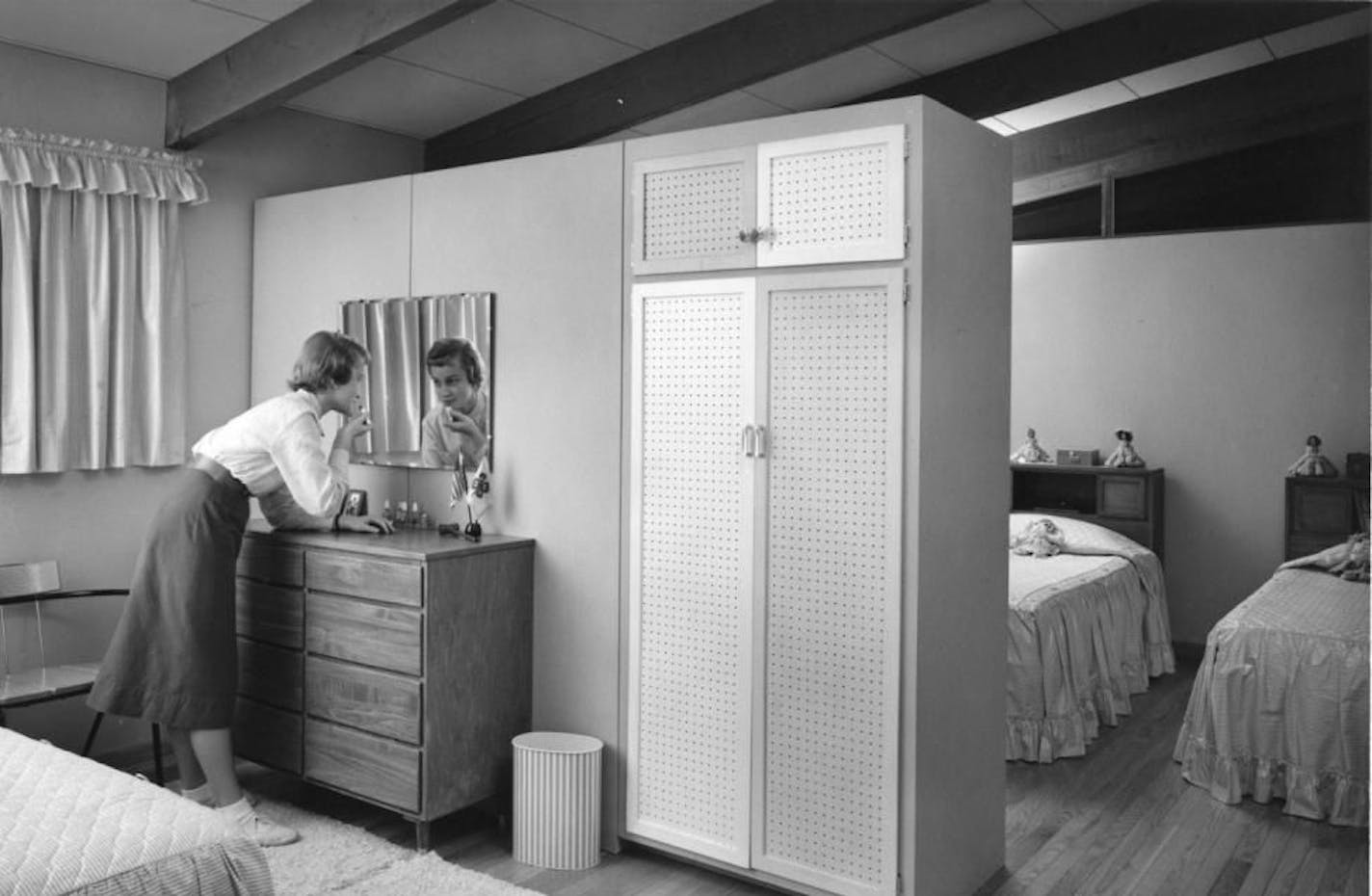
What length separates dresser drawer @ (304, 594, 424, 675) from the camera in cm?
354

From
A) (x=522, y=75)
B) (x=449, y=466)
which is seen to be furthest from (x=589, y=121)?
(x=449, y=466)

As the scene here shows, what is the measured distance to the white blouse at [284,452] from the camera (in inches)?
144

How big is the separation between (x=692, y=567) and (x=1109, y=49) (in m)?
3.17

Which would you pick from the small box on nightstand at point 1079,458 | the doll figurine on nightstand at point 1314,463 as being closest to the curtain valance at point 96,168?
the small box on nightstand at point 1079,458

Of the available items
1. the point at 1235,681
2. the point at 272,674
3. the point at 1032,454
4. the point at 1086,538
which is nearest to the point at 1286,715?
the point at 1235,681

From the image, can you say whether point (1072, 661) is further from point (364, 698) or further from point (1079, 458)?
point (364, 698)

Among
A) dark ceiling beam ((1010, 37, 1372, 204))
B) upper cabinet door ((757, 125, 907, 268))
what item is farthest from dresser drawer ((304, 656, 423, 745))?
dark ceiling beam ((1010, 37, 1372, 204))

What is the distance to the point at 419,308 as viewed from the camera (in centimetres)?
419

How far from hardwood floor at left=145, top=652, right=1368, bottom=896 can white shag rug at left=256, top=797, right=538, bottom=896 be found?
0.32 ft

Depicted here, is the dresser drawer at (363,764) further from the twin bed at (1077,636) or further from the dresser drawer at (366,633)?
the twin bed at (1077,636)

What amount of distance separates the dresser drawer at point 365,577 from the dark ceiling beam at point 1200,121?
477 cm

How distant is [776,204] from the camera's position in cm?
327

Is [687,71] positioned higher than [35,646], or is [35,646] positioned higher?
[687,71]

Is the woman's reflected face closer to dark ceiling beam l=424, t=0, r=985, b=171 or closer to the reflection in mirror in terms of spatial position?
the reflection in mirror
